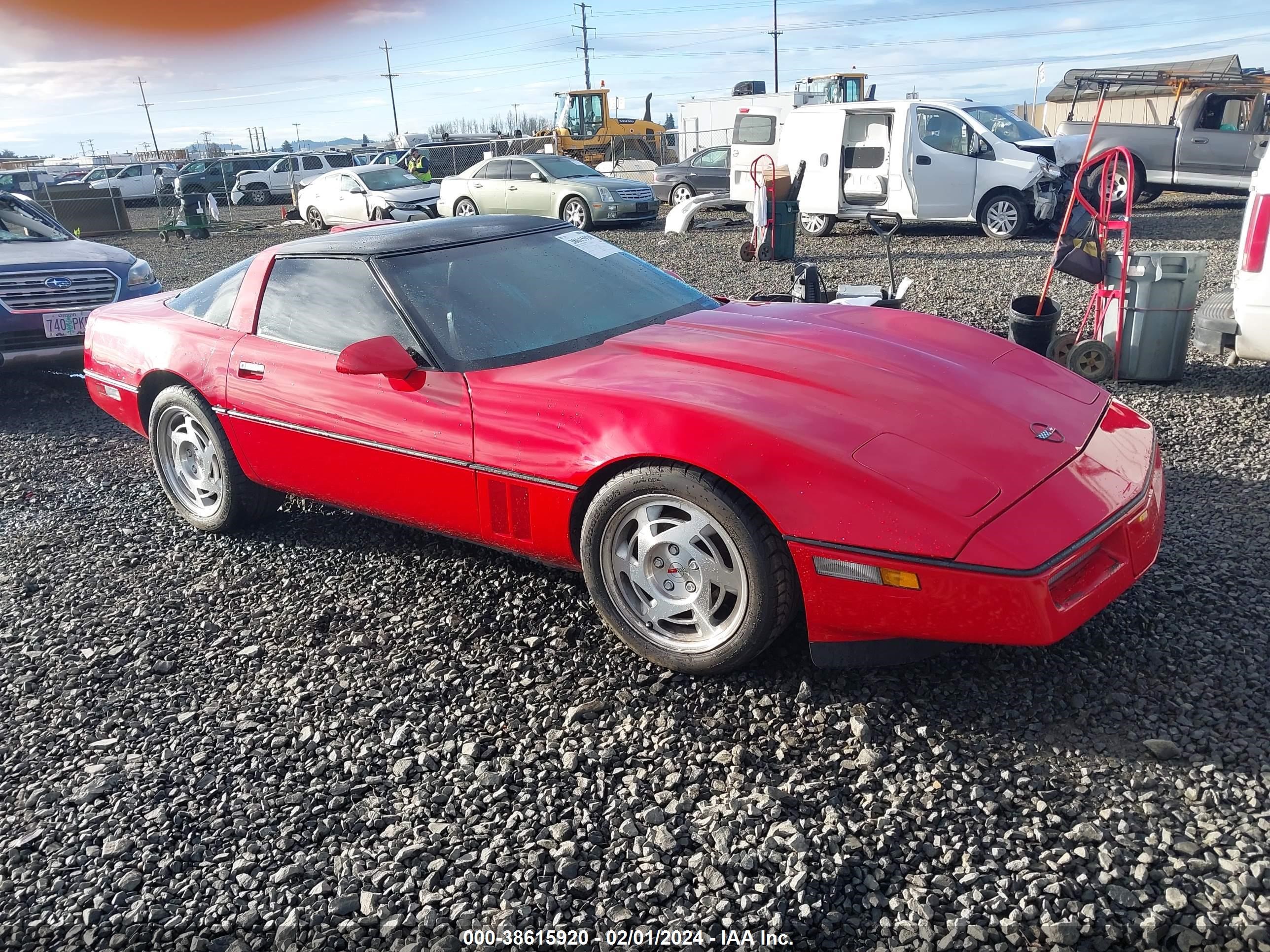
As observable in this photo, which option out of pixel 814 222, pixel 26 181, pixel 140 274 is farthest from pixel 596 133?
pixel 140 274

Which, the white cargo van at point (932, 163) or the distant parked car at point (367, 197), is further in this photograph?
the distant parked car at point (367, 197)

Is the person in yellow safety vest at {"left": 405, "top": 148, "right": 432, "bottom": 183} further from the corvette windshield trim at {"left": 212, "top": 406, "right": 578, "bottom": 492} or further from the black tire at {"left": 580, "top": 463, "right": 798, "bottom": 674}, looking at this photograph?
the black tire at {"left": 580, "top": 463, "right": 798, "bottom": 674}

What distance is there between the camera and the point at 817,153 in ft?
46.3

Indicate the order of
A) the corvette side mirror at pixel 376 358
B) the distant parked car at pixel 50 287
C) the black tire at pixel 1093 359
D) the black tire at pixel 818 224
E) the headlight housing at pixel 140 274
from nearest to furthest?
the corvette side mirror at pixel 376 358
the black tire at pixel 1093 359
the distant parked car at pixel 50 287
the headlight housing at pixel 140 274
the black tire at pixel 818 224

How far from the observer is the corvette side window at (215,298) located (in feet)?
14.0

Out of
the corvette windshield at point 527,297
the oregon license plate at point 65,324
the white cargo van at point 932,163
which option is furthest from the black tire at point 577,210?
the corvette windshield at point 527,297

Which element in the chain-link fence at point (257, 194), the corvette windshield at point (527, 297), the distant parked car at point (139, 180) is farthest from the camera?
the distant parked car at point (139, 180)

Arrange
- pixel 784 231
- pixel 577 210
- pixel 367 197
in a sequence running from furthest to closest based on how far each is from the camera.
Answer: pixel 367 197 → pixel 577 210 → pixel 784 231

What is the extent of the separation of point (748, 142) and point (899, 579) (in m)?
16.7

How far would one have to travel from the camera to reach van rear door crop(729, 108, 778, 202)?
16531mm

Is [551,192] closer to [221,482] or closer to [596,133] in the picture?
[596,133]

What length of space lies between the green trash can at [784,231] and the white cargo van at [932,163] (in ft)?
4.51

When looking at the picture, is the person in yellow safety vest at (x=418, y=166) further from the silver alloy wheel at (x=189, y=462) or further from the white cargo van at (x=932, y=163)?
the silver alloy wheel at (x=189, y=462)

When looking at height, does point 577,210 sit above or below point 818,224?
above
